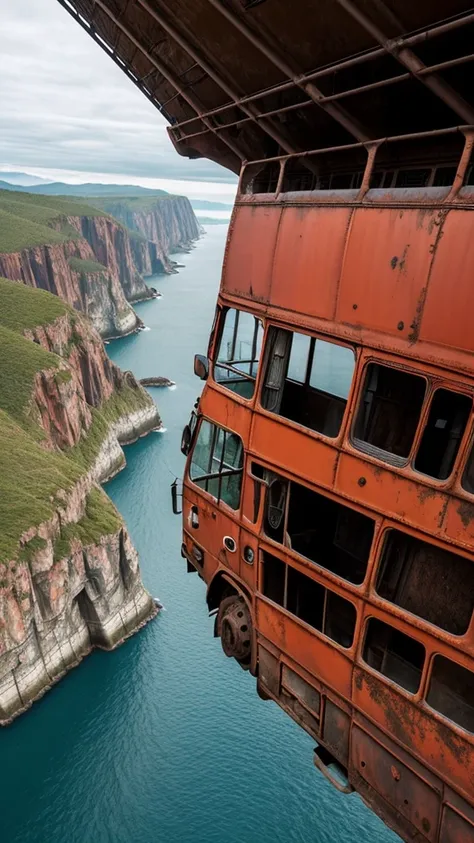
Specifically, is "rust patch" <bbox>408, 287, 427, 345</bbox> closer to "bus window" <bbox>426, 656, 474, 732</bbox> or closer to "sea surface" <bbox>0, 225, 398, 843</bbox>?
"bus window" <bbox>426, 656, 474, 732</bbox>

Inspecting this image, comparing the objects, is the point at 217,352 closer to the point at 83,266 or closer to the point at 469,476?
the point at 469,476

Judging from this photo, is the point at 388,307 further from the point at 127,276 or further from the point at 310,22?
the point at 127,276

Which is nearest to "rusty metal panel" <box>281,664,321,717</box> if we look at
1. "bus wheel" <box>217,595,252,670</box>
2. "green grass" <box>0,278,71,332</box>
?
"bus wheel" <box>217,595,252,670</box>

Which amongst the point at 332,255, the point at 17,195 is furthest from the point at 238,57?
the point at 17,195

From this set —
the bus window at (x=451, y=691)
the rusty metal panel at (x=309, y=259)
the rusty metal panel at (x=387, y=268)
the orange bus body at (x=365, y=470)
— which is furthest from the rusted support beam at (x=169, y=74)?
the bus window at (x=451, y=691)

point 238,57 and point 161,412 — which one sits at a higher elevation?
point 238,57

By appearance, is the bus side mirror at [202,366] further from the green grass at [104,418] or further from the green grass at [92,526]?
the green grass at [104,418]
